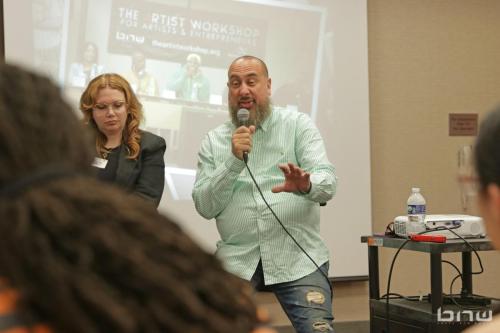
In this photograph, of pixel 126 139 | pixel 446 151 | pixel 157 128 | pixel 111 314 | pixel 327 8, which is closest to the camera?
pixel 111 314

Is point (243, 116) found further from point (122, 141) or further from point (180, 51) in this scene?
point (180, 51)

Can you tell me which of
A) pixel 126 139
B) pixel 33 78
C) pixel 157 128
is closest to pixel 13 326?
pixel 33 78

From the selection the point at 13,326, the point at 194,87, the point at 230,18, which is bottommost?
the point at 13,326

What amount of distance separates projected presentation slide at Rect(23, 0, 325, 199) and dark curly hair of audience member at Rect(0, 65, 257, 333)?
12.1ft

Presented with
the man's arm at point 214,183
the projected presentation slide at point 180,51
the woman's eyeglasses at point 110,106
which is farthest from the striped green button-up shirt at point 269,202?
the projected presentation slide at point 180,51

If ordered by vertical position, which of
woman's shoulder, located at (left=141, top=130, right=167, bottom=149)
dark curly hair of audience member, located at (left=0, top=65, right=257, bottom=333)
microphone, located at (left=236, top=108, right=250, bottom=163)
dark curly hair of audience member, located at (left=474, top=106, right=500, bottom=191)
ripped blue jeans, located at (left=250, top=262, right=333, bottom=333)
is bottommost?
ripped blue jeans, located at (left=250, top=262, right=333, bottom=333)

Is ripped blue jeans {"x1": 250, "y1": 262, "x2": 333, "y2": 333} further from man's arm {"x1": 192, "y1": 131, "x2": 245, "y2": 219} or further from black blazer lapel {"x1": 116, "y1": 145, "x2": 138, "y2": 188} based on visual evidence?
black blazer lapel {"x1": 116, "y1": 145, "x2": 138, "y2": 188}

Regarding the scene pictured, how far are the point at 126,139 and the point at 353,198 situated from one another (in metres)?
2.50

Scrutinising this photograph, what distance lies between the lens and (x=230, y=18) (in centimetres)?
468

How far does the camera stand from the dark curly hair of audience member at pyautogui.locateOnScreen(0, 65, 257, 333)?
63 cm

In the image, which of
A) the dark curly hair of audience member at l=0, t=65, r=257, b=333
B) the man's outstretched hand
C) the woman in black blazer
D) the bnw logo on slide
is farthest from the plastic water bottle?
the dark curly hair of audience member at l=0, t=65, r=257, b=333

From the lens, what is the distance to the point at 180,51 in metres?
4.57

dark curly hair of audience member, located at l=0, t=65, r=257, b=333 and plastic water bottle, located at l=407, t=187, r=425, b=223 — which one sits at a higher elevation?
dark curly hair of audience member, located at l=0, t=65, r=257, b=333

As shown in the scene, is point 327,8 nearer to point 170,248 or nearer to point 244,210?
point 244,210
